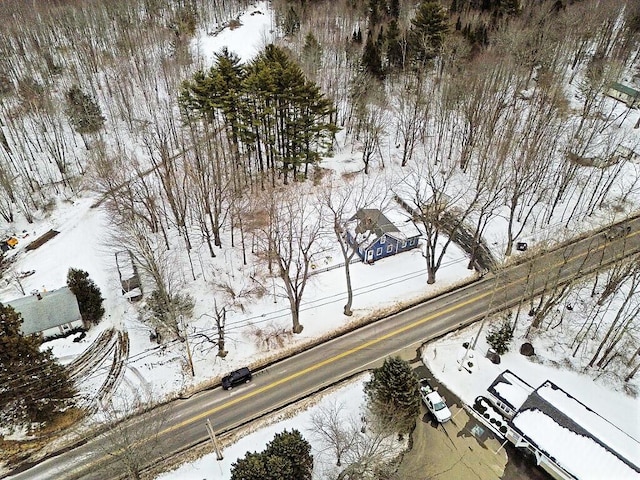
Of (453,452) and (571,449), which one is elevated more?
(571,449)

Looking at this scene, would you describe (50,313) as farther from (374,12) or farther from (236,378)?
(374,12)

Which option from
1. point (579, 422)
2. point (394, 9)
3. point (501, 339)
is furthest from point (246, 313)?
Answer: point (394, 9)

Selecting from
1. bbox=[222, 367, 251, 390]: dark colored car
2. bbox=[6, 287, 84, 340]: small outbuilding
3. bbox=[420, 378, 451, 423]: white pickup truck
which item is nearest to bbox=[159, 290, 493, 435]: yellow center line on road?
bbox=[222, 367, 251, 390]: dark colored car

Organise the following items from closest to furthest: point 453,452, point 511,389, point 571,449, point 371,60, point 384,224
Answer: point 571,449, point 453,452, point 511,389, point 384,224, point 371,60

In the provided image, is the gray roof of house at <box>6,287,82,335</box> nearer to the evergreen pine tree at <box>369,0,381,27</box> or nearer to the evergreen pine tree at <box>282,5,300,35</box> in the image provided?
the evergreen pine tree at <box>282,5,300,35</box>

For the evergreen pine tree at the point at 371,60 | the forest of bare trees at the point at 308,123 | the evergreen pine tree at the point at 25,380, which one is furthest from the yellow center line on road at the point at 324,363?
the evergreen pine tree at the point at 371,60
